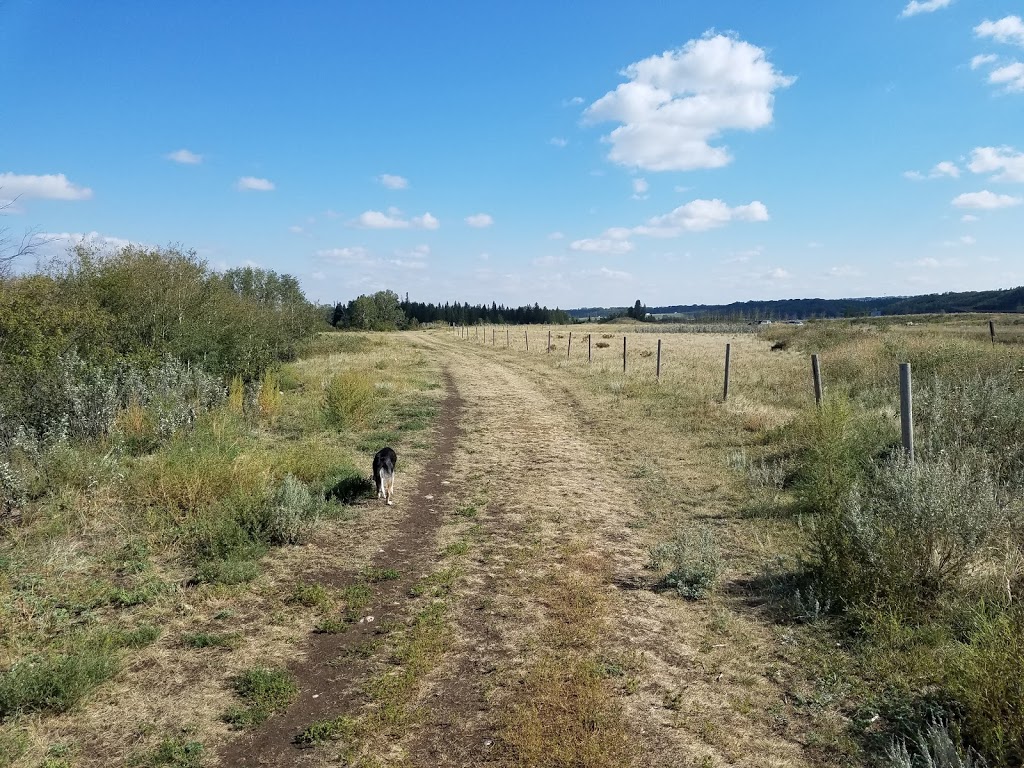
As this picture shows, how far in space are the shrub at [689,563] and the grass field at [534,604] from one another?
0.12 feet

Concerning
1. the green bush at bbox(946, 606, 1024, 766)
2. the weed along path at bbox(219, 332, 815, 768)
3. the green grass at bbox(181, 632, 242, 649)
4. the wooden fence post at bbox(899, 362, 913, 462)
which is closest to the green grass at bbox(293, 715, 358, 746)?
the weed along path at bbox(219, 332, 815, 768)

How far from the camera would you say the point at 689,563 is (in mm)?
5547

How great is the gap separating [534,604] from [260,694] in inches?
86.0

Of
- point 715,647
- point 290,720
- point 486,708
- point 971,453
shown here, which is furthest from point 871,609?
point 290,720

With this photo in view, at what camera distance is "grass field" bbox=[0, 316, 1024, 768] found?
332 cm

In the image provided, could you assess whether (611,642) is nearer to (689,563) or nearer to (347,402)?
(689,563)

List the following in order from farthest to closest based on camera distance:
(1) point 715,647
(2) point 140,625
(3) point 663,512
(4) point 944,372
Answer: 1. (4) point 944,372
2. (3) point 663,512
3. (2) point 140,625
4. (1) point 715,647

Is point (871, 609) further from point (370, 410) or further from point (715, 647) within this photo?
point (370, 410)

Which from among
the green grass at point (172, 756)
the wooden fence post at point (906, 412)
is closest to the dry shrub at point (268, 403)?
the green grass at point (172, 756)

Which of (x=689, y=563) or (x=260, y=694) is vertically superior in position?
(x=689, y=563)

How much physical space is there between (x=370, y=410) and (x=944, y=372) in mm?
12781

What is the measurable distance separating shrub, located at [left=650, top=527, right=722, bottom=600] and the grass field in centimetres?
4

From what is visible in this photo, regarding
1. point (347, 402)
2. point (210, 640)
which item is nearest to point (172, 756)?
point (210, 640)

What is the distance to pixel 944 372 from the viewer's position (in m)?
12.6
